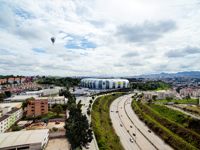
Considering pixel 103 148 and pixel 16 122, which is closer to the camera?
pixel 103 148

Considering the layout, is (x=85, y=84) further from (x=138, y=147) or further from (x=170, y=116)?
(x=138, y=147)

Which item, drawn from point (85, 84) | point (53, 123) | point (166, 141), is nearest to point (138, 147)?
point (166, 141)

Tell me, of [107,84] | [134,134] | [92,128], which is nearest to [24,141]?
[92,128]

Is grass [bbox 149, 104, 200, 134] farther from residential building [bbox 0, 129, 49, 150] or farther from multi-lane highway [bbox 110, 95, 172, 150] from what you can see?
residential building [bbox 0, 129, 49, 150]

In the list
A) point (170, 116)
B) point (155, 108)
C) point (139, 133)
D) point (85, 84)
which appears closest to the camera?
point (139, 133)

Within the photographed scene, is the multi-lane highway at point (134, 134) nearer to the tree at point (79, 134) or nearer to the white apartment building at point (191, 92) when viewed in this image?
the tree at point (79, 134)

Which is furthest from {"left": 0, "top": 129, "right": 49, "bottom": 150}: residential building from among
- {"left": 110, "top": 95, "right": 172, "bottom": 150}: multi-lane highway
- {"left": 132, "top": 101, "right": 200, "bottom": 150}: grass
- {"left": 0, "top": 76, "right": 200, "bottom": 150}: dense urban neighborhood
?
{"left": 132, "top": 101, "right": 200, "bottom": 150}: grass
